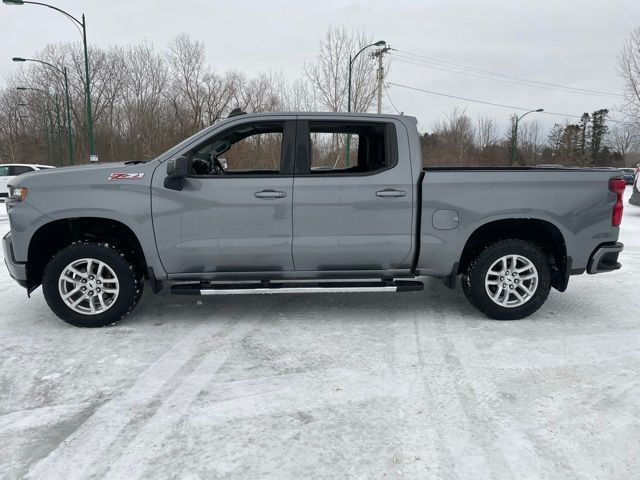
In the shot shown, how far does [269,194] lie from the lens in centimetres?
417

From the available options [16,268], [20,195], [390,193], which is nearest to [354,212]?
[390,193]

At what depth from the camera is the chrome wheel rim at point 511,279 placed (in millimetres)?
4402

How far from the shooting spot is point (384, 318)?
460 centimetres

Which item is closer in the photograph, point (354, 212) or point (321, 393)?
point (321, 393)

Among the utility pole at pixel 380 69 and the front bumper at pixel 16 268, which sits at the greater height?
the utility pole at pixel 380 69

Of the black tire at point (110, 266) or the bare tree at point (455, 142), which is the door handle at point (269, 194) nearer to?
the black tire at point (110, 266)

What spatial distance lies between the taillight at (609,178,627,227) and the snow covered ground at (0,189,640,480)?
0.99 meters

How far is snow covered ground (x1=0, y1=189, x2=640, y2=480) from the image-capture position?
7.82ft

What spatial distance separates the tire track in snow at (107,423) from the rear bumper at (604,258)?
3.66 m

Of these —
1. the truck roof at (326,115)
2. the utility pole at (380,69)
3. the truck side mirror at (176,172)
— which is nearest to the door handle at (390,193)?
the truck roof at (326,115)

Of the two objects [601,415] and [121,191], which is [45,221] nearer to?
[121,191]

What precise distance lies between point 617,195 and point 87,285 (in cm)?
490

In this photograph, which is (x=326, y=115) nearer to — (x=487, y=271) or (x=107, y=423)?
(x=487, y=271)

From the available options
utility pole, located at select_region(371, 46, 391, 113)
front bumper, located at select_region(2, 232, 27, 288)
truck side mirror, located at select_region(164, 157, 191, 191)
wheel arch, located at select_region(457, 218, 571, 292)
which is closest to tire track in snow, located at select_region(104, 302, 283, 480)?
truck side mirror, located at select_region(164, 157, 191, 191)
